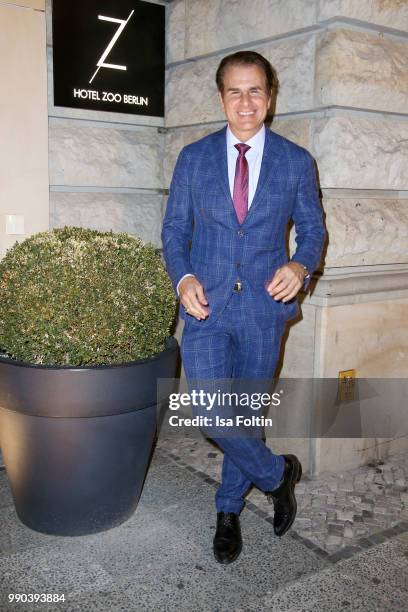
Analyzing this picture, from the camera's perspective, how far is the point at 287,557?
3104 millimetres

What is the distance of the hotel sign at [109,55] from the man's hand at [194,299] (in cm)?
196

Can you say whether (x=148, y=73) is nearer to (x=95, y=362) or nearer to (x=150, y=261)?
(x=150, y=261)

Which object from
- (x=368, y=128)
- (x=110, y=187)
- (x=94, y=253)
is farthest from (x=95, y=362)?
(x=368, y=128)

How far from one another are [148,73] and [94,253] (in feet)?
6.58

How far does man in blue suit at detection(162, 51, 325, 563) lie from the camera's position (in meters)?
3.03

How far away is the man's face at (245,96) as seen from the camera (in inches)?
117

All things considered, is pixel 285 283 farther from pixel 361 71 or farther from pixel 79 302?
pixel 361 71

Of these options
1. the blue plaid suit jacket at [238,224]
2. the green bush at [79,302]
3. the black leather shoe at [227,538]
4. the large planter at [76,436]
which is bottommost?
the black leather shoe at [227,538]

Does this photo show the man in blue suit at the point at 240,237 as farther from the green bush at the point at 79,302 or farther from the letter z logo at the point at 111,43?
the letter z logo at the point at 111,43

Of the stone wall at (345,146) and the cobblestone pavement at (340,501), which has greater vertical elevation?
the stone wall at (345,146)

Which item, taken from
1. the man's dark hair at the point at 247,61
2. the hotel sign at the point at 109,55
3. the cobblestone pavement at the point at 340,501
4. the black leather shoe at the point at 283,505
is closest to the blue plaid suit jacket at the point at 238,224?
the man's dark hair at the point at 247,61

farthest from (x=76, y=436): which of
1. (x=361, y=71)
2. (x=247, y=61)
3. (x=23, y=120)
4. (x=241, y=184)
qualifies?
(x=361, y=71)

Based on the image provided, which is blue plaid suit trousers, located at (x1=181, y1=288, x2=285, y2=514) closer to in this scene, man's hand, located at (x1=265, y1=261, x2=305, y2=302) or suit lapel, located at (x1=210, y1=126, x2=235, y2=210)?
man's hand, located at (x1=265, y1=261, x2=305, y2=302)

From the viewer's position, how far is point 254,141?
10.3 ft
